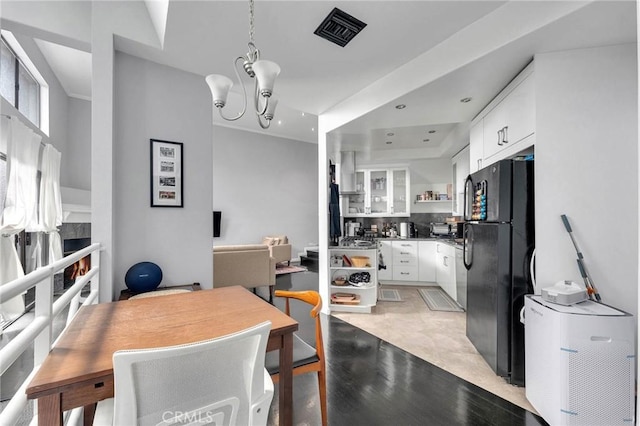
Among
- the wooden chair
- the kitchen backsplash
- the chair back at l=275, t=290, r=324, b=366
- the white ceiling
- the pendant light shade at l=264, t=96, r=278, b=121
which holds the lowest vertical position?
the wooden chair

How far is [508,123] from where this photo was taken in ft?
7.58

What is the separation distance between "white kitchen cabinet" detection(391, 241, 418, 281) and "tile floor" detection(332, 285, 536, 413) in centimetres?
69

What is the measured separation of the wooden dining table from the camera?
751mm

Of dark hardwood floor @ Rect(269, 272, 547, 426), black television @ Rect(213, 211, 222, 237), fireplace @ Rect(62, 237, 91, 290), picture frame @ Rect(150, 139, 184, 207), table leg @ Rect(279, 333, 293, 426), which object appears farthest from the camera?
black television @ Rect(213, 211, 222, 237)

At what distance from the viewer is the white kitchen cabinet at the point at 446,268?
3963 millimetres

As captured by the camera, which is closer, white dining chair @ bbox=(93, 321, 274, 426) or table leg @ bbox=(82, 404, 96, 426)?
white dining chair @ bbox=(93, 321, 274, 426)

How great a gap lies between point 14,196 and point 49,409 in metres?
3.01

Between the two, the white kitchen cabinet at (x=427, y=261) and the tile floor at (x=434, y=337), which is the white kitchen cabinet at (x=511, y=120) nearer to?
the tile floor at (x=434, y=337)

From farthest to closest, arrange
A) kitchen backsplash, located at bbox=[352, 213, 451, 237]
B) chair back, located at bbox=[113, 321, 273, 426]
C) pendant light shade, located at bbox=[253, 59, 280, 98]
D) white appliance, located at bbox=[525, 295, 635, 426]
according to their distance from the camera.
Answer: kitchen backsplash, located at bbox=[352, 213, 451, 237] → white appliance, located at bbox=[525, 295, 635, 426] → pendant light shade, located at bbox=[253, 59, 280, 98] → chair back, located at bbox=[113, 321, 273, 426]

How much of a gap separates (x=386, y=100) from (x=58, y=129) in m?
4.92

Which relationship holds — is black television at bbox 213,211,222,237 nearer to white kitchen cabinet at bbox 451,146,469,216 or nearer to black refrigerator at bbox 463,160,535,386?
white kitchen cabinet at bbox 451,146,469,216

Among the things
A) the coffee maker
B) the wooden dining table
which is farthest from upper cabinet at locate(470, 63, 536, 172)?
the coffee maker

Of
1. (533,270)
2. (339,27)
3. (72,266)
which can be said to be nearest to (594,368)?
(533,270)

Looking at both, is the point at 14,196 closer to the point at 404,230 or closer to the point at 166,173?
the point at 166,173
